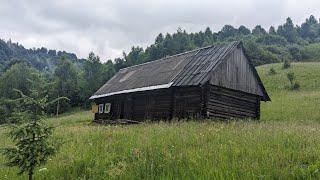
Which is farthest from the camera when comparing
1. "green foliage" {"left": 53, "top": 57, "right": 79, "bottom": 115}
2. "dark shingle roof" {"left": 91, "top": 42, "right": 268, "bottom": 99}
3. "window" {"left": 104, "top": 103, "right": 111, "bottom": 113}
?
"green foliage" {"left": 53, "top": 57, "right": 79, "bottom": 115}

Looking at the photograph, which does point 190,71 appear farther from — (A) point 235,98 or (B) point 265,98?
(B) point 265,98

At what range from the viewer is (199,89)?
968 inches

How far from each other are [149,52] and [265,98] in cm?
7620

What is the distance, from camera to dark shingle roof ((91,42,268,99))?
2497 cm

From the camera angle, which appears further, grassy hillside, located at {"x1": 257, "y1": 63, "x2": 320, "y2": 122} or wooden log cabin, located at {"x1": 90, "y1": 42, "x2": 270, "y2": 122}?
grassy hillside, located at {"x1": 257, "y1": 63, "x2": 320, "y2": 122}

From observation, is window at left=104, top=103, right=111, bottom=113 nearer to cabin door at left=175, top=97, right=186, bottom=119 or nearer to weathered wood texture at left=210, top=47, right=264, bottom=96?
cabin door at left=175, top=97, right=186, bottom=119

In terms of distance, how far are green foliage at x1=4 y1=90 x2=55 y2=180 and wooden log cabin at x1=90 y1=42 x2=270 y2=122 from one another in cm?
1407

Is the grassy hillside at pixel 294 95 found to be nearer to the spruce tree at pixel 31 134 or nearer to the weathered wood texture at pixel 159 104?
the weathered wood texture at pixel 159 104

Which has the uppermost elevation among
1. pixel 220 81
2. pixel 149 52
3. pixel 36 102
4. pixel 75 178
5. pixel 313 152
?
pixel 149 52

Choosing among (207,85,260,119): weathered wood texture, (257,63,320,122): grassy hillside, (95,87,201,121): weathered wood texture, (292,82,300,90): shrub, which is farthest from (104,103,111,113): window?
(292,82,300,90): shrub

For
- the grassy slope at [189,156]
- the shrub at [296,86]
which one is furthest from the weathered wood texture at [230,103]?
the shrub at [296,86]

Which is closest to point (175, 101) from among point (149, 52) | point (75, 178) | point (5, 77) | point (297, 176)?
point (75, 178)

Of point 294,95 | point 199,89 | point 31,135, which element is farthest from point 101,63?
point 31,135

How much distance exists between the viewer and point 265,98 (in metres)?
28.8
